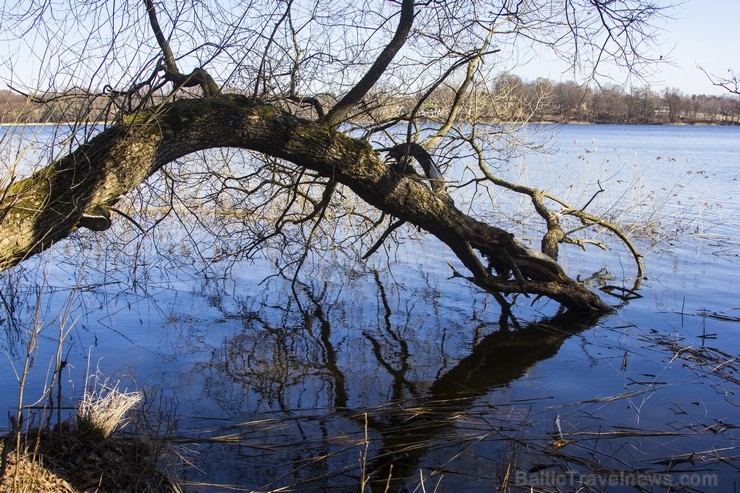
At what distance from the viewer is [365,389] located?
18.6 ft

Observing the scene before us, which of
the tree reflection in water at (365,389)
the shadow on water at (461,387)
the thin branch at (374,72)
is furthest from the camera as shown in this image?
the thin branch at (374,72)

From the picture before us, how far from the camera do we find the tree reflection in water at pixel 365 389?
4242 mm

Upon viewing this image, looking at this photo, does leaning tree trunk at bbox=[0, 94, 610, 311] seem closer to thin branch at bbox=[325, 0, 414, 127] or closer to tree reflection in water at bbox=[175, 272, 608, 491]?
thin branch at bbox=[325, 0, 414, 127]

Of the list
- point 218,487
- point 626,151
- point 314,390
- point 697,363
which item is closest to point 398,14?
point 314,390

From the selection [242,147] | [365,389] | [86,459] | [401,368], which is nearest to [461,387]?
[401,368]

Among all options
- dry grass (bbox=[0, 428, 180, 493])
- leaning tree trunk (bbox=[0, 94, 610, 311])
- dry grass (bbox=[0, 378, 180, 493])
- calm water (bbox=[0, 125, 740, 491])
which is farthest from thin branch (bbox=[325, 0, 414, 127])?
dry grass (bbox=[0, 428, 180, 493])

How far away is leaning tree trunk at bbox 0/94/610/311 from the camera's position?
4.61m

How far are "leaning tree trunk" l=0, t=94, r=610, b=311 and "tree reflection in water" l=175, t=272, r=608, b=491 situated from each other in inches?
30.5

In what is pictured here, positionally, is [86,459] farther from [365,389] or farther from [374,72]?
[374,72]

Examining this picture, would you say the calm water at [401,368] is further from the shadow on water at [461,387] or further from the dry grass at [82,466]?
the dry grass at [82,466]

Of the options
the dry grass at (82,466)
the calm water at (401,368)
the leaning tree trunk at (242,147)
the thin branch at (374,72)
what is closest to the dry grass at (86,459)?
the dry grass at (82,466)

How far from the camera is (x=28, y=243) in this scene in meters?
4.54

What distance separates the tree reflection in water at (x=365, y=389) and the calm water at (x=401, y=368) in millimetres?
20

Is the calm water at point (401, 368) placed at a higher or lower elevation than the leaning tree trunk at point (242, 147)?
lower
